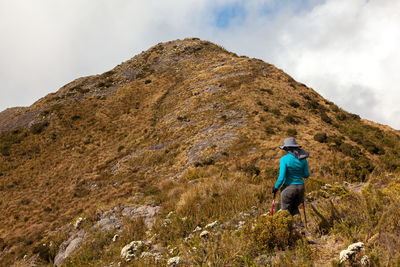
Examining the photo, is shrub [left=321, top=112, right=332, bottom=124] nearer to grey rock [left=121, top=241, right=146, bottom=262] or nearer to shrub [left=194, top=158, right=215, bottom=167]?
shrub [left=194, top=158, right=215, bottom=167]

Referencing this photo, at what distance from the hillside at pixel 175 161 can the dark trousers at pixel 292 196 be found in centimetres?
49

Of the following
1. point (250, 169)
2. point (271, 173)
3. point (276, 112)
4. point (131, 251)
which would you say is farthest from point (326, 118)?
point (131, 251)

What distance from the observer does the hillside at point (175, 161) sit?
6.97 metres

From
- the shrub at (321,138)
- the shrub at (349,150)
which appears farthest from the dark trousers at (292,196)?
the shrub at (321,138)

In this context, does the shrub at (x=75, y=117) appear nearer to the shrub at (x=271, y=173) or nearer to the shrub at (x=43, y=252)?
the shrub at (x=43, y=252)

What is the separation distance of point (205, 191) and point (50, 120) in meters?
35.7

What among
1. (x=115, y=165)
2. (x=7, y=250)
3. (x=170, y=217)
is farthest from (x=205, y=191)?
(x=115, y=165)

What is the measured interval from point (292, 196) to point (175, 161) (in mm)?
16239

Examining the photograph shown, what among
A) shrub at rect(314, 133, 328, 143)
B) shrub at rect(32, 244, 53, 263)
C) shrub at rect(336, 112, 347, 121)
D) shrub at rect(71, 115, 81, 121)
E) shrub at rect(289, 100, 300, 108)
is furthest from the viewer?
shrub at rect(71, 115, 81, 121)

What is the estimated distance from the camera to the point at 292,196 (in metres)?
5.73

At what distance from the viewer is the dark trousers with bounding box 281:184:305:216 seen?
18.8ft

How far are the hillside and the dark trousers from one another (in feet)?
1.60

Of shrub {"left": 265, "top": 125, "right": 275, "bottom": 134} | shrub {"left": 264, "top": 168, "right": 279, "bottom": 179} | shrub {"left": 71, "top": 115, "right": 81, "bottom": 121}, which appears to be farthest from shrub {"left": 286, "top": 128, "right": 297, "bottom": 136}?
shrub {"left": 71, "top": 115, "right": 81, "bottom": 121}

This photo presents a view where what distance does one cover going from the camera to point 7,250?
50.3ft
